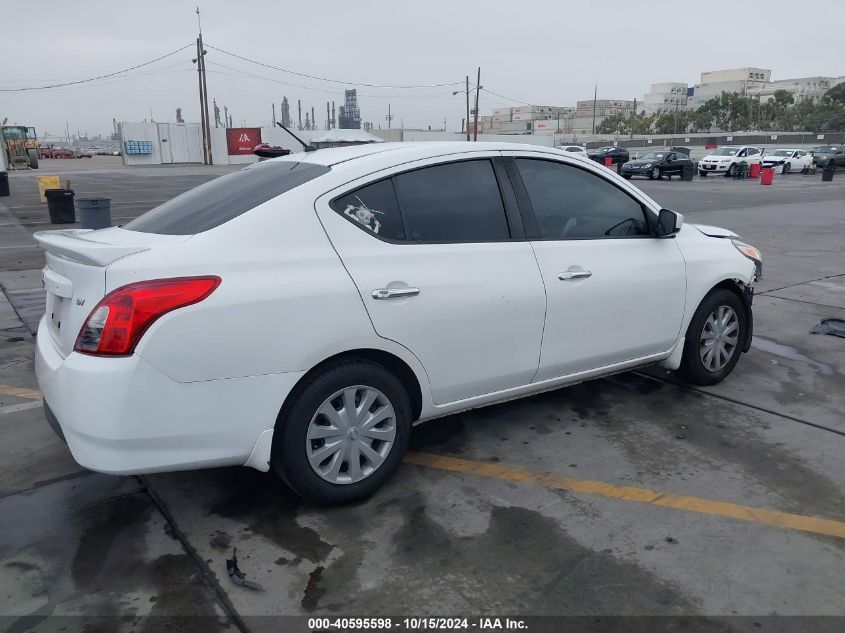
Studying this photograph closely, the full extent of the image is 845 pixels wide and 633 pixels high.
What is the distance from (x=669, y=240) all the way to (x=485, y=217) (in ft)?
4.71

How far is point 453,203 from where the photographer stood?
3.47 meters

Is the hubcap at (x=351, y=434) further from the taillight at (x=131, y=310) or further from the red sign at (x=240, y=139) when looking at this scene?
the red sign at (x=240, y=139)

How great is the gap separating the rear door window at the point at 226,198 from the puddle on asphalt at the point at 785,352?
4.19m

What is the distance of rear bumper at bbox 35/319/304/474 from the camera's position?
8.57 ft

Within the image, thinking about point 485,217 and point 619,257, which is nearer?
point 485,217

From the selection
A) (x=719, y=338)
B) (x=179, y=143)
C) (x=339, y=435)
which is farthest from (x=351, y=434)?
(x=179, y=143)

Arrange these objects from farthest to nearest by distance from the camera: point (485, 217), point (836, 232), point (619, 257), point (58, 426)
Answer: point (836, 232), point (619, 257), point (485, 217), point (58, 426)

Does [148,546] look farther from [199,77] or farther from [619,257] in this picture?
[199,77]

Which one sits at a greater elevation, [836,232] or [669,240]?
[669,240]

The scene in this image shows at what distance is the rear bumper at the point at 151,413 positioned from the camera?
2613 millimetres

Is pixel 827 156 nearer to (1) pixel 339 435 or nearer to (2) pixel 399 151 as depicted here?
(2) pixel 399 151

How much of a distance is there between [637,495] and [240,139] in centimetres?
5522

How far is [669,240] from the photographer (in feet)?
14.1

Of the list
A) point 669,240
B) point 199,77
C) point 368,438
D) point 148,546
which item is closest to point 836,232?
point 669,240
